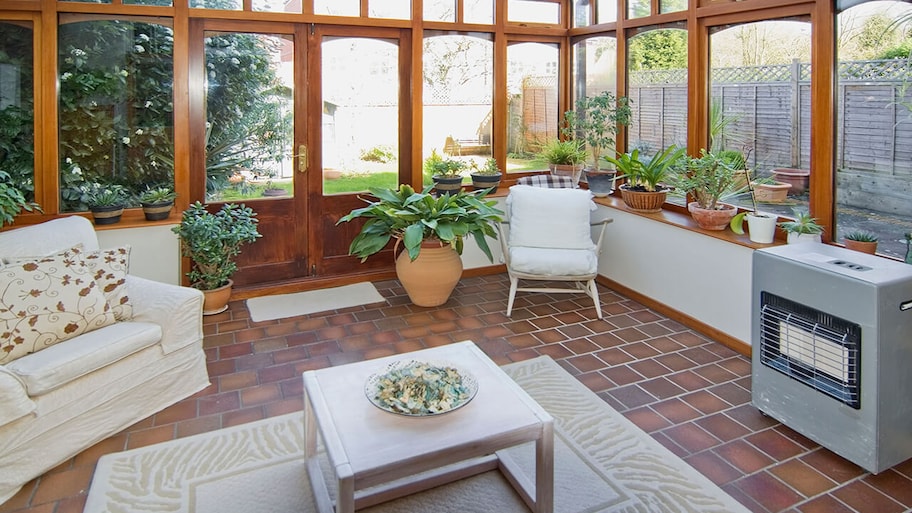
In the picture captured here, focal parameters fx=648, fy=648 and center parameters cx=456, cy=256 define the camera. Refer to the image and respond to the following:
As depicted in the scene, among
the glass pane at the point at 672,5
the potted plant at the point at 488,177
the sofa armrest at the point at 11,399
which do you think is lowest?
the sofa armrest at the point at 11,399

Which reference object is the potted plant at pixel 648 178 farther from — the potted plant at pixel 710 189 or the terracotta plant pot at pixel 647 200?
the potted plant at pixel 710 189

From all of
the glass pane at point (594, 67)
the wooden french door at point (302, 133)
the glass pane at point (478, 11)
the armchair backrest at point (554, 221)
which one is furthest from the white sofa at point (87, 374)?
the glass pane at point (594, 67)

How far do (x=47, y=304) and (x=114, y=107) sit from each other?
2.22 metres

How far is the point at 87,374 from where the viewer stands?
2.93m

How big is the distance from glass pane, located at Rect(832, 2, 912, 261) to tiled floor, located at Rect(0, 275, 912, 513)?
109 centimetres

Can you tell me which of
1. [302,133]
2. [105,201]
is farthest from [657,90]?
[105,201]

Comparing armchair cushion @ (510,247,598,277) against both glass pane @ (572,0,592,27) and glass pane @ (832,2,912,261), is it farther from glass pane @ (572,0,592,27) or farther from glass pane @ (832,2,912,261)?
glass pane @ (572,0,592,27)

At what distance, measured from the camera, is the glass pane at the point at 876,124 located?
340 cm

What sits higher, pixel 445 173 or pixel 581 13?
pixel 581 13

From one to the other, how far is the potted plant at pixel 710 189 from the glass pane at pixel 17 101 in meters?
4.55

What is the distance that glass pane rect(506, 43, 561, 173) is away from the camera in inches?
238

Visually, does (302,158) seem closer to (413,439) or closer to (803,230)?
(413,439)

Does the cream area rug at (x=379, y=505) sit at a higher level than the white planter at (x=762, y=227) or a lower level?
lower

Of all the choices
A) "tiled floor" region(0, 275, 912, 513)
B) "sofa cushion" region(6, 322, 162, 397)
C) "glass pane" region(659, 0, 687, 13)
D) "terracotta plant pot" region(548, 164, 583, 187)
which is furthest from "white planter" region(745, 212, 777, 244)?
"sofa cushion" region(6, 322, 162, 397)
